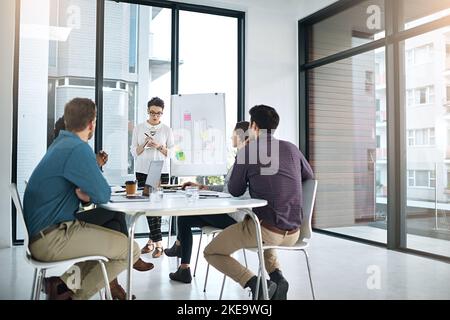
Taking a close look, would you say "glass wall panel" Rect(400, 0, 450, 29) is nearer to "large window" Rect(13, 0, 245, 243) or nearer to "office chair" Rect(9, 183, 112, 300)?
"large window" Rect(13, 0, 245, 243)

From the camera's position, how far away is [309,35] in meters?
5.30

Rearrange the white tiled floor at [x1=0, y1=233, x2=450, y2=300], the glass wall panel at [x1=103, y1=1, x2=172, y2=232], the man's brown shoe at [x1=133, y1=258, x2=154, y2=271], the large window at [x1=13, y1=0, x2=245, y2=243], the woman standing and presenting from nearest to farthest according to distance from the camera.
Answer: the white tiled floor at [x1=0, y1=233, x2=450, y2=300] → the man's brown shoe at [x1=133, y1=258, x2=154, y2=271] → the woman standing and presenting → the large window at [x1=13, y1=0, x2=245, y2=243] → the glass wall panel at [x1=103, y1=1, x2=172, y2=232]

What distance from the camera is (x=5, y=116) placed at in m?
4.00

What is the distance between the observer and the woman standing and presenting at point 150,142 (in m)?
3.70

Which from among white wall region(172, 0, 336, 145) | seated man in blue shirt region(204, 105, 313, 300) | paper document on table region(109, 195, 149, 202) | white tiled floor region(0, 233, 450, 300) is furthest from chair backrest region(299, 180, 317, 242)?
white wall region(172, 0, 336, 145)

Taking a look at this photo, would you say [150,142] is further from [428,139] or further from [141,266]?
[428,139]

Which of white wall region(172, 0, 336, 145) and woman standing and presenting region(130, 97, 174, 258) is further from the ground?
white wall region(172, 0, 336, 145)

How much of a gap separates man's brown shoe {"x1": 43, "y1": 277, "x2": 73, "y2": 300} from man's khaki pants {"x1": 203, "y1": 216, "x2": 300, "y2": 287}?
0.73 m

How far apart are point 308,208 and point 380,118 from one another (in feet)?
7.81

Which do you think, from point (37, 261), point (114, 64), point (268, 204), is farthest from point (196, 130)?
point (37, 261)

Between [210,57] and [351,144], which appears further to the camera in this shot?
[210,57]

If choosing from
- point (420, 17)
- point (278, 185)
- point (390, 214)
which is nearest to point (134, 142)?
point (278, 185)

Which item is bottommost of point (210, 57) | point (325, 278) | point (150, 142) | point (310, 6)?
point (325, 278)

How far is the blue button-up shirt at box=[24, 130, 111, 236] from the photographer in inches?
69.7
